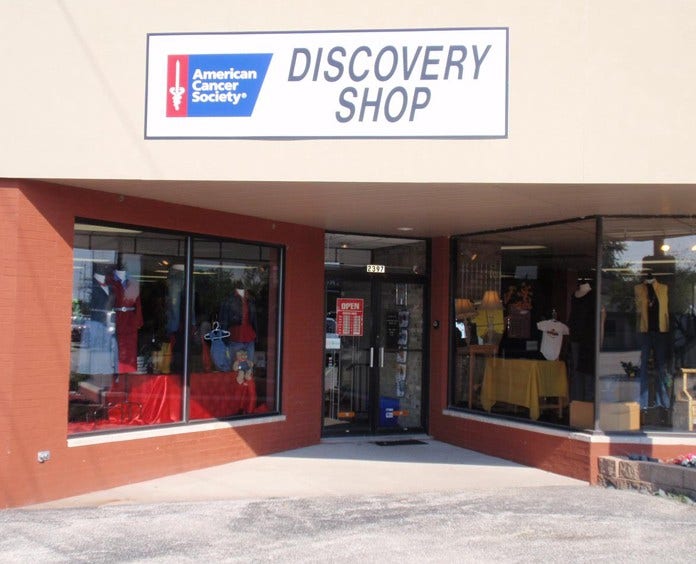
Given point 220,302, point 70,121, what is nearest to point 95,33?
point 70,121

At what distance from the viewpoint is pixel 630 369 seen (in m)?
9.64

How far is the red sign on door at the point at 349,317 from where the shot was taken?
1172 cm

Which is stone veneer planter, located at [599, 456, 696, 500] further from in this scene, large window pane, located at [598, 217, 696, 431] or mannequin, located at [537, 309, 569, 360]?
mannequin, located at [537, 309, 569, 360]

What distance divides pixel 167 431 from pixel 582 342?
4900mm

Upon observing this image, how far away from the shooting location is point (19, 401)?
7855 millimetres

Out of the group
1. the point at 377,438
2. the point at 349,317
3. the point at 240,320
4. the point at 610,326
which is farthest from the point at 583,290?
the point at 240,320

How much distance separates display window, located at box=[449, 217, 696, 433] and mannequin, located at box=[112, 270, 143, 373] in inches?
Result: 187

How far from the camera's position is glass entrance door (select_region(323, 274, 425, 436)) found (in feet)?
38.3

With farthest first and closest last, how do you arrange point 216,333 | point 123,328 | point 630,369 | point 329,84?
point 216,333, point 630,369, point 123,328, point 329,84

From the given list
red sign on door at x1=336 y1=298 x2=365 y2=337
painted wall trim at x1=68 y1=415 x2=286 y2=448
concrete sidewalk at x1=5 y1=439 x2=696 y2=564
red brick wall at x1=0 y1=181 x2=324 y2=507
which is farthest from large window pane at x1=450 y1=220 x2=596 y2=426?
red brick wall at x1=0 y1=181 x2=324 y2=507

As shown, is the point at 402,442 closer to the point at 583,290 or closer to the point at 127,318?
the point at 583,290

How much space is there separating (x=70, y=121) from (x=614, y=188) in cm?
527

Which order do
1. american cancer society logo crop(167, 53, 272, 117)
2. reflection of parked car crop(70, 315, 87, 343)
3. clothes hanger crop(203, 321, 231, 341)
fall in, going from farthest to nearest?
1. clothes hanger crop(203, 321, 231, 341)
2. reflection of parked car crop(70, 315, 87, 343)
3. american cancer society logo crop(167, 53, 272, 117)

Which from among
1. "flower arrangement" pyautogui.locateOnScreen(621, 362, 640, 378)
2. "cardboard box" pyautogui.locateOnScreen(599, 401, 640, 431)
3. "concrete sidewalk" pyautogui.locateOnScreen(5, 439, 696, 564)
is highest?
"flower arrangement" pyautogui.locateOnScreen(621, 362, 640, 378)
